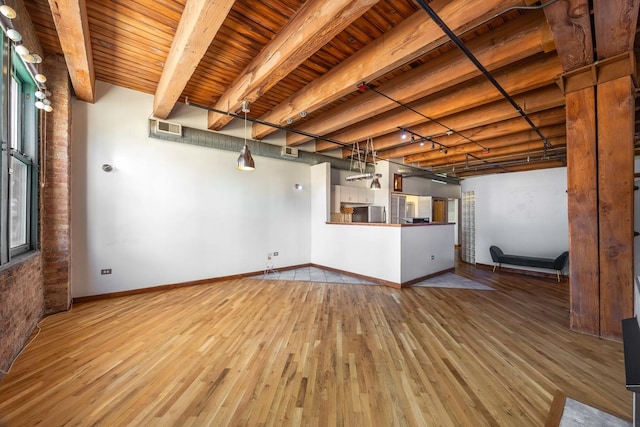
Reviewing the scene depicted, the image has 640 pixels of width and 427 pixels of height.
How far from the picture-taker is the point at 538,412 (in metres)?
1.81

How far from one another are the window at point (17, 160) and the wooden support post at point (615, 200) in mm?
6389

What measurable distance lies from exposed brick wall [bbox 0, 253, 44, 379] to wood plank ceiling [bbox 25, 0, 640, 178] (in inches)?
96.1

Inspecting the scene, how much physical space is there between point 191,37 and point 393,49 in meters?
2.11

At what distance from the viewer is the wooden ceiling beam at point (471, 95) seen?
323cm

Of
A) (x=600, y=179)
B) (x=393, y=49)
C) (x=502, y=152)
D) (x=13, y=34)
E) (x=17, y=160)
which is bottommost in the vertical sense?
(x=600, y=179)

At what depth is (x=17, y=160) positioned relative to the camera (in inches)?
115

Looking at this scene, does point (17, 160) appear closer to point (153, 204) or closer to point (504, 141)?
point (153, 204)

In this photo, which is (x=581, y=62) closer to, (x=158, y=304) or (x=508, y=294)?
(x=508, y=294)

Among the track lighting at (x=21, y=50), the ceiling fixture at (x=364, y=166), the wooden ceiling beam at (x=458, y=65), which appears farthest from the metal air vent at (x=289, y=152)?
the track lighting at (x=21, y=50)

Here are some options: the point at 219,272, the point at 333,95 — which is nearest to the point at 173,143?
the point at 219,272

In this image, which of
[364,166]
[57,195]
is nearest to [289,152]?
[364,166]

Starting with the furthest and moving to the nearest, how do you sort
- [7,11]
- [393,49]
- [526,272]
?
[526,272] → [393,49] → [7,11]

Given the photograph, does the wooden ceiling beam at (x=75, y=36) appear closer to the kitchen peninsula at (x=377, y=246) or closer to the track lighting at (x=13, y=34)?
the track lighting at (x=13, y=34)

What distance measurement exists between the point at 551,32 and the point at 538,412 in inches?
129
